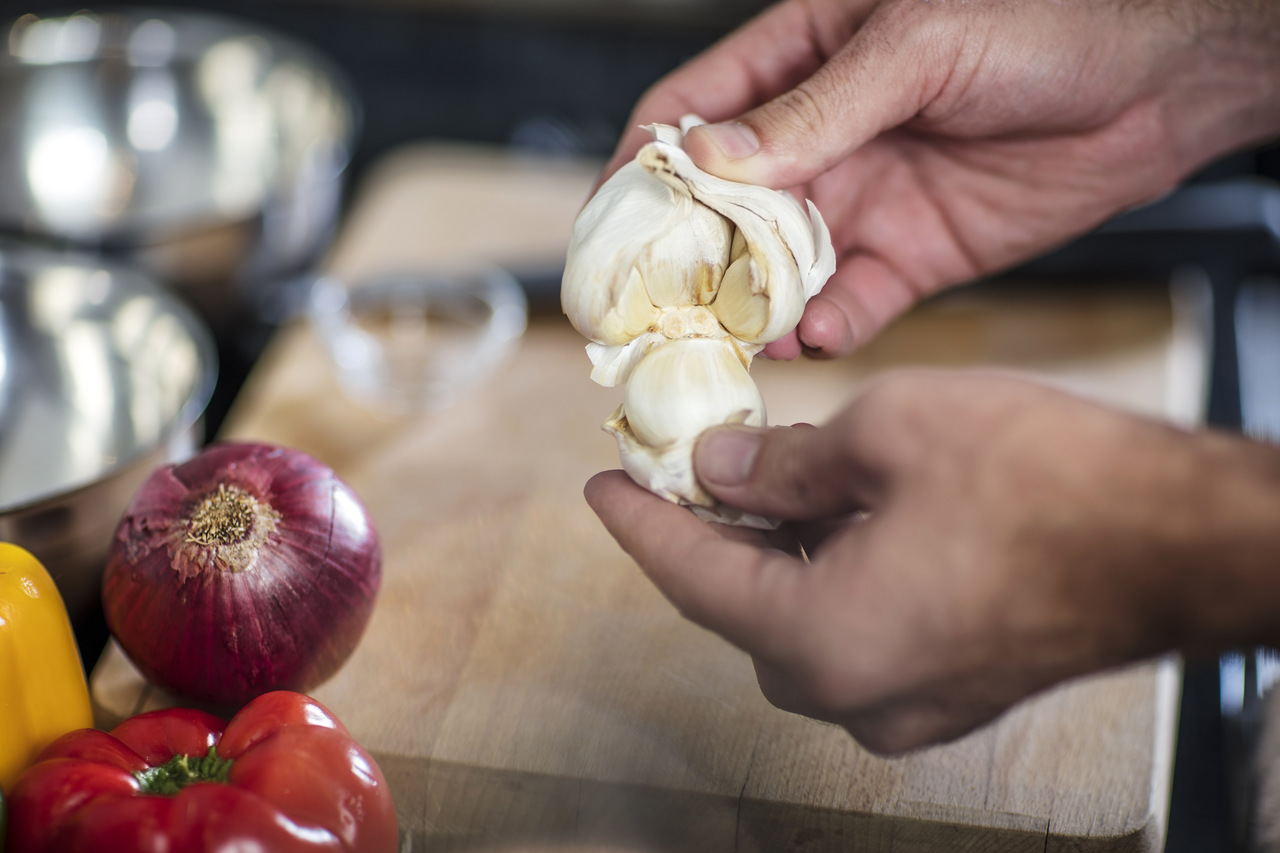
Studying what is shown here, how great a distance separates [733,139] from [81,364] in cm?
74

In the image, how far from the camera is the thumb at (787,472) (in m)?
0.53

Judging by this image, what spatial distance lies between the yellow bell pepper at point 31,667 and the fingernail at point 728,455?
40cm

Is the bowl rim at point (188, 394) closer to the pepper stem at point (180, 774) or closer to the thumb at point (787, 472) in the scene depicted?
the pepper stem at point (180, 774)

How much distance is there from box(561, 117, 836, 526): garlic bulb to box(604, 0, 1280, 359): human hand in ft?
0.12

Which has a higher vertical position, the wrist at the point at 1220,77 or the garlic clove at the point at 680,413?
the wrist at the point at 1220,77

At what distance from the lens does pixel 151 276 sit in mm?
1092

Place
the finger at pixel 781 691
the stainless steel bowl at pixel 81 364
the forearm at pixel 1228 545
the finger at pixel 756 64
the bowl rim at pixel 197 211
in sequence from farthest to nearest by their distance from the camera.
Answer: the bowl rim at pixel 197 211
the stainless steel bowl at pixel 81 364
the finger at pixel 756 64
the finger at pixel 781 691
the forearm at pixel 1228 545

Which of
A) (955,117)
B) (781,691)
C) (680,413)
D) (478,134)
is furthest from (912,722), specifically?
(478,134)

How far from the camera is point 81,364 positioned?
3.39ft

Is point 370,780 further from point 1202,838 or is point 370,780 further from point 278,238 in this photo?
point 278,238

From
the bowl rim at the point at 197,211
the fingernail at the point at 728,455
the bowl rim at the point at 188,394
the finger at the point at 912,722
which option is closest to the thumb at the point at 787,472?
the fingernail at the point at 728,455

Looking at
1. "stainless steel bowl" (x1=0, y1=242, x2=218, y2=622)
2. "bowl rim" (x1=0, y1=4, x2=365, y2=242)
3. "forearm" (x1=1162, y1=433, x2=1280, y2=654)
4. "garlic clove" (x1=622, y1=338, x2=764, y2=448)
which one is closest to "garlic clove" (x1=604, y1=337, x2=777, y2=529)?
"garlic clove" (x1=622, y1=338, x2=764, y2=448)

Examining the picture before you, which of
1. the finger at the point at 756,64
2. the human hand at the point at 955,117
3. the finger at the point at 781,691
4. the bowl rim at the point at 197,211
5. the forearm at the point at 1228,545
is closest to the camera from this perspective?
the forearm at the point at 1228,545

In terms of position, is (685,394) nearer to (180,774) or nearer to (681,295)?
(681,295)
